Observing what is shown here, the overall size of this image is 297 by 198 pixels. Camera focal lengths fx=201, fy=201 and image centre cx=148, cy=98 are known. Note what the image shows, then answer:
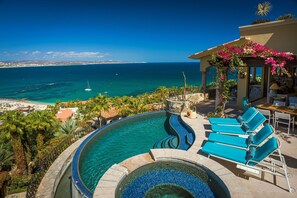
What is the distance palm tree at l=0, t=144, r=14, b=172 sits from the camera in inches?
431

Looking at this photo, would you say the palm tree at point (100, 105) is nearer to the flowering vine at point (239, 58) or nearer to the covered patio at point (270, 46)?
the covered patio at point (270, 46)

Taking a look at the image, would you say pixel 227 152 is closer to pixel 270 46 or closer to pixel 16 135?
pixel 270 46

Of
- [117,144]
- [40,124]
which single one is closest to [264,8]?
[117,144]

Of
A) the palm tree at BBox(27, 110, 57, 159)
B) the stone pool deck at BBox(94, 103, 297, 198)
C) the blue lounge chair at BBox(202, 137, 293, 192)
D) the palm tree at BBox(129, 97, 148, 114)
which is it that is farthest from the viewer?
the palm tree at BBox(129, 97, 148, 114)

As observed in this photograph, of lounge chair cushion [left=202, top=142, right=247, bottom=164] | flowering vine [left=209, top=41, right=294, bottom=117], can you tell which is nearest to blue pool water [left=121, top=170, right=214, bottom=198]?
lounge chair cushion [left=202, top=142, right=247, bottom=164]

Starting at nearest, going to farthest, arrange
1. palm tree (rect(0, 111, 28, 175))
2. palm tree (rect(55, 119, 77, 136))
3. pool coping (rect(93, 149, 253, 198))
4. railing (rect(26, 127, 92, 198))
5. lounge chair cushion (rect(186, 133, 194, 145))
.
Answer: pool coping (rect(93, 149, 253, 198))
railing (rect(26, 127, 92, 198))
lounge chair cushion (rect(186, 133, 194, 145))
palm tree (rect(0, 111, 28, 175))
palm tree (rect(55, 119, 77, 136))

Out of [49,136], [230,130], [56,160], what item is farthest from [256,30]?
[49,136]

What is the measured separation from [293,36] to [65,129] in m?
Result: 14.1

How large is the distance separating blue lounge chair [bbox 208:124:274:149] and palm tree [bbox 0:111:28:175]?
30.7ft

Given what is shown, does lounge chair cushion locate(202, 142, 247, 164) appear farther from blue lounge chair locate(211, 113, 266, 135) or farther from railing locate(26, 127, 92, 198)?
railing locate(26, 127, 92, 198)

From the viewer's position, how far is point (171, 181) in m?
5.50

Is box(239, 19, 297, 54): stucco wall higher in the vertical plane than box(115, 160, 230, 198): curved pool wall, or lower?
higher

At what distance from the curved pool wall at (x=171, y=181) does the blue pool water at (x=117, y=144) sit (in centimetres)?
169

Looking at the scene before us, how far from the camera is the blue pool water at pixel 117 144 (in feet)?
24.6
